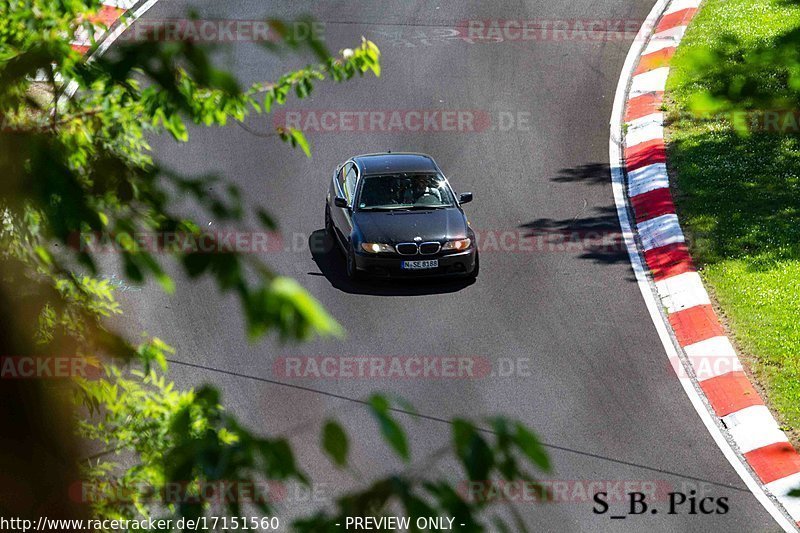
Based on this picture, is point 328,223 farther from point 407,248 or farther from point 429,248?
point 429,248

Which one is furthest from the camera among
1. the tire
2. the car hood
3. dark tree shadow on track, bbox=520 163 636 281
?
the tire

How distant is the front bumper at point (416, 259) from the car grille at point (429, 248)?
2.4 inches

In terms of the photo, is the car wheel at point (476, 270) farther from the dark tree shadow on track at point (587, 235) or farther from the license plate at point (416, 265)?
the dark tree shadow on track at point (587, 235)

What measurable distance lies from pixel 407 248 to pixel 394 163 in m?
1.74

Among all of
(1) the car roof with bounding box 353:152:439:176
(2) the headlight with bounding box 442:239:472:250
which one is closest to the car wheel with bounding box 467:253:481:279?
(2) the headlight with bounding box 442:239:472:250

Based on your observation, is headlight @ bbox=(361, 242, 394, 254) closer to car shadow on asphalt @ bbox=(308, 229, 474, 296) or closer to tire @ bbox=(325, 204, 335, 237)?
car shadow on asphalt @ bbox=(308, 229, 474, 296)

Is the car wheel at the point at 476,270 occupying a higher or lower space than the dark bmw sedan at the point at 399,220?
lower

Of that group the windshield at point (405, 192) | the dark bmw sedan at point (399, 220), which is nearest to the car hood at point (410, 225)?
the dark bmw sedan at point (399, 220)

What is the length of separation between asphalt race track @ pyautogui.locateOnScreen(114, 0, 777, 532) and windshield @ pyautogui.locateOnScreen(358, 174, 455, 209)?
963 mm

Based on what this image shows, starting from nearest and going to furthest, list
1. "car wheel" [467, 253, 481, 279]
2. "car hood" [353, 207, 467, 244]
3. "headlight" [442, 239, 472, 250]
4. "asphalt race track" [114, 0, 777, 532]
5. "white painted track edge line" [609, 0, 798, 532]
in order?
"white painted track edge line" [609, 0, 798, 532] < "asphalt race track" [114, 0, 777, 532] < "headlight" [442, 239, 472, 250] < "car hood" [353, 207, 467, 244] < "car wheel" [467, 253, 481, 279]

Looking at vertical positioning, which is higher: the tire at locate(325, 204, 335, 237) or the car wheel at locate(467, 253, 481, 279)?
the tire at locate(325, 204, 335, 237)

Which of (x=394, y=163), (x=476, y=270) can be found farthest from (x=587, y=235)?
(x=394, y=163)

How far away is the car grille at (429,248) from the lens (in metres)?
13.7

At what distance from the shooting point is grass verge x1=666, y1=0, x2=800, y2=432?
39.6ft
